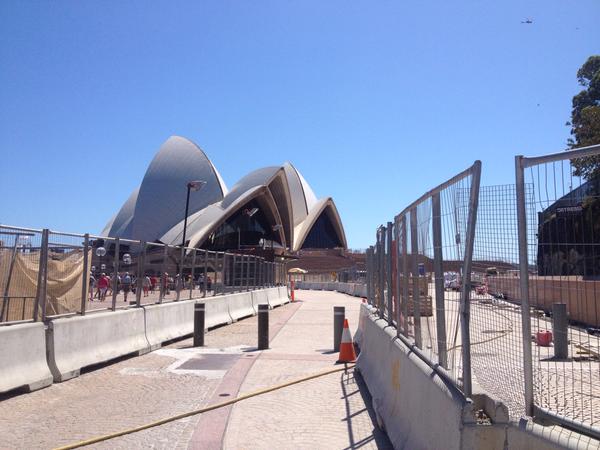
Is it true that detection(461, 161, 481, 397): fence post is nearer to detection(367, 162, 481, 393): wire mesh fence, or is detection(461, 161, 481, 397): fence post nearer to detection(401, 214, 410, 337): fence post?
detection(367, 162, 481, 393): wire mesh fence

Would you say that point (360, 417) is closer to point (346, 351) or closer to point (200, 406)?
point (200, 406)

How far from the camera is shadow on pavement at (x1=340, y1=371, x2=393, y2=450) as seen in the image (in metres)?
5.89

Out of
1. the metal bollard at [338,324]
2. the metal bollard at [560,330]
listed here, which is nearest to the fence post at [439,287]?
the metal bollard at [560,330]

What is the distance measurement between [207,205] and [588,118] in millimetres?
59468

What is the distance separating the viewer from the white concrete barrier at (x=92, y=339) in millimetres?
8945

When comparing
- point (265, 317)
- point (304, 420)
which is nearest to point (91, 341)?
point (265, 317)

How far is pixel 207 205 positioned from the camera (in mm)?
75938

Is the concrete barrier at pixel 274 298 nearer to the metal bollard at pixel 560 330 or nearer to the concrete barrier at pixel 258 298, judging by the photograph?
the concrete barrier at pixel 258 298

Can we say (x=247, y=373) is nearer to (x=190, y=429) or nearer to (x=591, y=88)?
(x=190, y=429)

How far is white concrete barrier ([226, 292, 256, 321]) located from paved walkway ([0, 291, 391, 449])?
27.3 feet

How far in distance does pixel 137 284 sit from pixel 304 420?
24.6 feet

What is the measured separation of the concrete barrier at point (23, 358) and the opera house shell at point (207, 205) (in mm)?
59204

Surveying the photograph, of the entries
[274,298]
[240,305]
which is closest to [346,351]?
[240,305]

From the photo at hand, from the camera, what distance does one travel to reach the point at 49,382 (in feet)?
27.9
